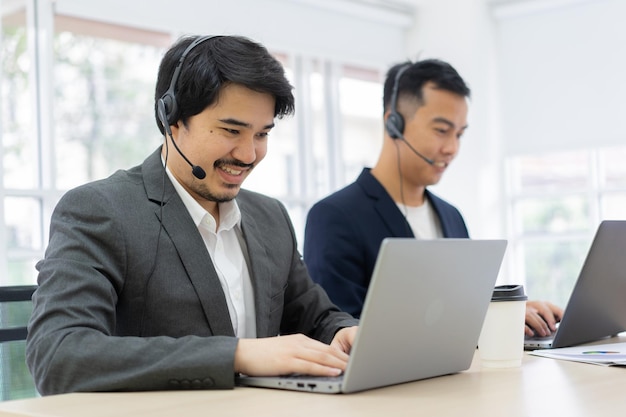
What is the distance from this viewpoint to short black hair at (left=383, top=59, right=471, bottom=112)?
9.88ft

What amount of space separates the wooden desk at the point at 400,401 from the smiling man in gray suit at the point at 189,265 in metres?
0.06

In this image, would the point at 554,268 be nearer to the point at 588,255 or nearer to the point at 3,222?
the point at 3,222

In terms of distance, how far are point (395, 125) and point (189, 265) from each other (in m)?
1.47

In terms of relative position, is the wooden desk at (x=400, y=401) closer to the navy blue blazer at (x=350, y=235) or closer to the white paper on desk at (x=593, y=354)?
the white paper on desk at (x=593, y=354)

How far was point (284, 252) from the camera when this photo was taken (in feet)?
6.82

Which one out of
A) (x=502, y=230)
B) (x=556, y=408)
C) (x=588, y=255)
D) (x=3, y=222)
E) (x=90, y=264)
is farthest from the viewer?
(x=502, y=230)

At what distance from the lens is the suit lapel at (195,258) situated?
1758mm

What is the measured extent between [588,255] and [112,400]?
38.8 inches

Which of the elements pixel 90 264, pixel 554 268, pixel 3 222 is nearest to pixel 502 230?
pixel 554 268

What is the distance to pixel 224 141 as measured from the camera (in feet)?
6.15

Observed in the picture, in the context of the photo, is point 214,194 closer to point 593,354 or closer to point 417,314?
point 417,314

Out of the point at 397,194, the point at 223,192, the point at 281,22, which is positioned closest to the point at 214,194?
the point at 223,192

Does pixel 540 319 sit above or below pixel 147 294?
below

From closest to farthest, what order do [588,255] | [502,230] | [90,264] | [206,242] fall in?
[90,264] → [588,255] → [206,242] → [502,230]
